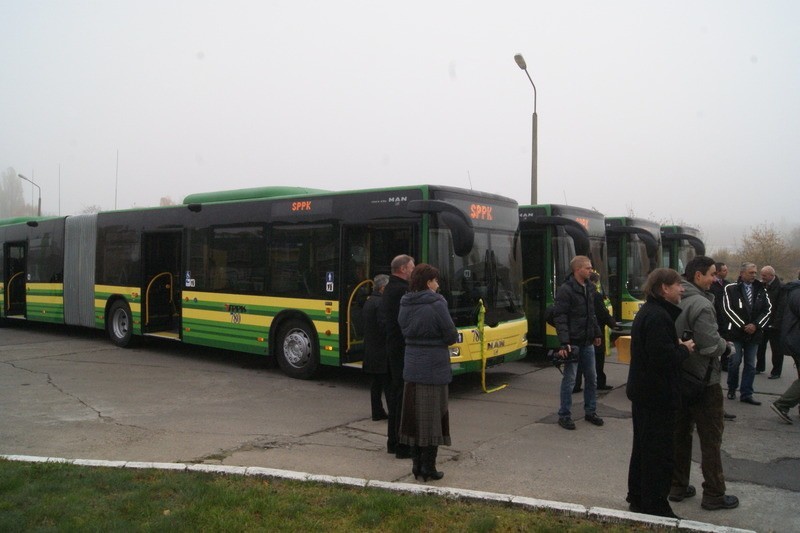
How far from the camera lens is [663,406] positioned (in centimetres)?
476

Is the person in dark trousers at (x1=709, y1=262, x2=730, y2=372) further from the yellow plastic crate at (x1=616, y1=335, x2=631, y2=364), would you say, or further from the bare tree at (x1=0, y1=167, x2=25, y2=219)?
the bare tree at (x1=0, y1=167, x2=25, y2=219)

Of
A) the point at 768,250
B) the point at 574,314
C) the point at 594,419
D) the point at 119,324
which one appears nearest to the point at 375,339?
the point at 574,314

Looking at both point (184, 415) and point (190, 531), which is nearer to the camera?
point (190, 531)

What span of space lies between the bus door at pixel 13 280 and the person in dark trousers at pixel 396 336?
16.1m

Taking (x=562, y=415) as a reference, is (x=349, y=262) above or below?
above

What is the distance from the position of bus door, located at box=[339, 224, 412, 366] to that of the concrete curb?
14.9 ft

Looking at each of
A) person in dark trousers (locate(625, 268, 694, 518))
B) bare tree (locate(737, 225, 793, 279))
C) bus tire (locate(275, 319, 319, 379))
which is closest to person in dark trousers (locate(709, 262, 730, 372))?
person in dark trousers (locate(625, 268, 694, 518))

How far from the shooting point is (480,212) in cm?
1010

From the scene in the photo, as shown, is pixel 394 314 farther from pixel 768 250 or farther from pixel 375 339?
pixel 768 250

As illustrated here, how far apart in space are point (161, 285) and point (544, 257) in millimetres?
8152

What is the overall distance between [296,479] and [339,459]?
1.07 m

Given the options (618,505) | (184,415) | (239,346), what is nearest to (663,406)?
(618,505)

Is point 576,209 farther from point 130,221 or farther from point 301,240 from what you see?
point 130,221

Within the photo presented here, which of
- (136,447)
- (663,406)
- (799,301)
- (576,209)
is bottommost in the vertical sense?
(136,447)
